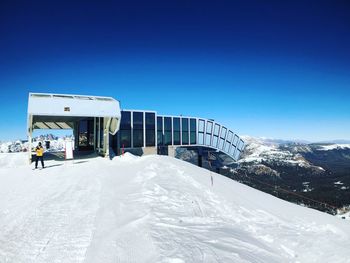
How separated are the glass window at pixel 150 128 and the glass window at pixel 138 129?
30.6 inches

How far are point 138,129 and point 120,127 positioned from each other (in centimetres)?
210

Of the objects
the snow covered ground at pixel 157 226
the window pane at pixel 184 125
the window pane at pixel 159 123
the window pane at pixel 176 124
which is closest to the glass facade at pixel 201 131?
the window pane at pixel 184 125

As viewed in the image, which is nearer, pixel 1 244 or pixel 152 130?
pixel 1 244

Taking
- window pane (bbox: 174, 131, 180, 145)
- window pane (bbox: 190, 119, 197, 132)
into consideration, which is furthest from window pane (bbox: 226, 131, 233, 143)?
window pane (bbox: 174, 131, 180, 145)

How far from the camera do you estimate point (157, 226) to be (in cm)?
542

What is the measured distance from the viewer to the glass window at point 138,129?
25.6 m

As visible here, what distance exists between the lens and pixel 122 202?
7.30m

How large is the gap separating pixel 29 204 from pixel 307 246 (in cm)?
771

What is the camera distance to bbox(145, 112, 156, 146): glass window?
87.3 ft

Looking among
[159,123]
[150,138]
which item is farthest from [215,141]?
[150,138]

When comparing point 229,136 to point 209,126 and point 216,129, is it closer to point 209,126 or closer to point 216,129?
point 216,129

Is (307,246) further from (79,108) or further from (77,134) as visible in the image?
(77,134)

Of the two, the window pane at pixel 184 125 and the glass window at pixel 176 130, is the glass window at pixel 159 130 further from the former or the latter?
the window pane at pixel 184 125

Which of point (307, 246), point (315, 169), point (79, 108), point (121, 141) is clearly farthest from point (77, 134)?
point (315, 169)
